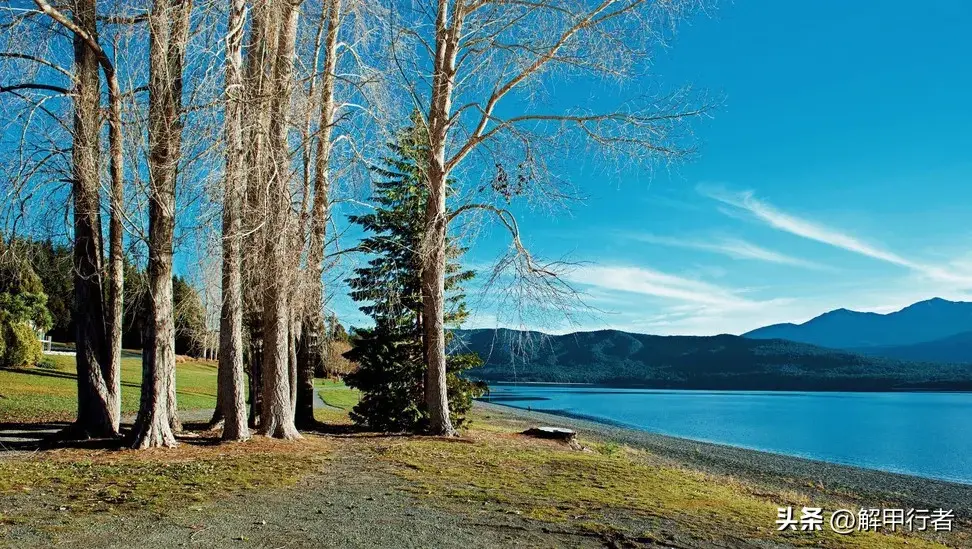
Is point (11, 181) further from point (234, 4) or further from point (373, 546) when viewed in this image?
point (373, 546)

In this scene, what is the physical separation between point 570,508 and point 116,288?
9.23 meters

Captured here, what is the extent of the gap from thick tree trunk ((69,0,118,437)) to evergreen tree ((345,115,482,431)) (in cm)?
494

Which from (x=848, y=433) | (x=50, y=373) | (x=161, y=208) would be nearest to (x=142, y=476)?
(x=161, y=208)

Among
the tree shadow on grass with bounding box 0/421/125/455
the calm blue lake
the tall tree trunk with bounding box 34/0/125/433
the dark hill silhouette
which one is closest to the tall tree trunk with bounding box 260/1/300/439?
the tall tree trunk with bounding box 34/0/125/433

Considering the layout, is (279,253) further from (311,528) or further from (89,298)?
(311,528)

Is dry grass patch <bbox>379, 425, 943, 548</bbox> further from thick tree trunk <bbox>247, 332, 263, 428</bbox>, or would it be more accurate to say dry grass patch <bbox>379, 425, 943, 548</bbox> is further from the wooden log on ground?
thick tree trunk <bbox>247, 332, 263, 428</bbox>

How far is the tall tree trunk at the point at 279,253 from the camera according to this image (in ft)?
33.0

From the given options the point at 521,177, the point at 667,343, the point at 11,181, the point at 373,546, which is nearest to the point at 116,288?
the point at 11,181

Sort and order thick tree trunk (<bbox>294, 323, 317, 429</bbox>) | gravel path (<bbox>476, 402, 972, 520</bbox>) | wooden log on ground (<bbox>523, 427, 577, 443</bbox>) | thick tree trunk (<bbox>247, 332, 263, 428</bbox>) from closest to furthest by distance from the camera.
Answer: thick tree trunk (<bbox>294, 323, 317, 429</bbox>) < thick tree trunk (<bbox>247, 332, 263, 428</bbox>) < wooden log on ground (<bbox>523, 427, 577, 443</bbox>) < gravel path (<bbox>476, 402, 972, 520</bbox>)

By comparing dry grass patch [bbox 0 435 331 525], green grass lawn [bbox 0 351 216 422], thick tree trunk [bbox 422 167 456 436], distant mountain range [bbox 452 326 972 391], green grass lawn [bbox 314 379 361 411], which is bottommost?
distant mountain range [bbox 452 326 972 391]

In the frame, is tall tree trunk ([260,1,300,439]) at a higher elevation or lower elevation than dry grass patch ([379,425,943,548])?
higher

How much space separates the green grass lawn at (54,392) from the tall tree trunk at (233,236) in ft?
21.7

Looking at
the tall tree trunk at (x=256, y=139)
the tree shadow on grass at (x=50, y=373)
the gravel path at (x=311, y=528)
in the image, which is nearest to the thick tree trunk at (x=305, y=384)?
the tall tree trunk at (x=256, y=139)

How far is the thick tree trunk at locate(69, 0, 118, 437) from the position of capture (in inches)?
425
